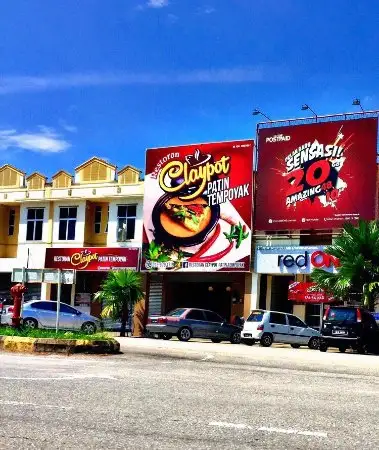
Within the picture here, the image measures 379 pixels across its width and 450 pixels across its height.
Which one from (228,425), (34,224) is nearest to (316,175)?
(34,224)

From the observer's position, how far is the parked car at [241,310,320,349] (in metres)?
29.4

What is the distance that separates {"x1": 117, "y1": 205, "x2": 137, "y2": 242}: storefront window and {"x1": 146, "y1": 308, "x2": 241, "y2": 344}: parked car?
11.7 m

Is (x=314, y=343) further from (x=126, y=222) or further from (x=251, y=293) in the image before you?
(x=126, y=222)

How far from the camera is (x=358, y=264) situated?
30.8 m

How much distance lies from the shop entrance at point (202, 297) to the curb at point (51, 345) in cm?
2605

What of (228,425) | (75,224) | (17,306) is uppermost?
(75,224)

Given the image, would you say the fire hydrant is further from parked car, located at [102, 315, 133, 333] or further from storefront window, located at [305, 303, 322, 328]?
storefront window, located at [305, 303, 322, 328]

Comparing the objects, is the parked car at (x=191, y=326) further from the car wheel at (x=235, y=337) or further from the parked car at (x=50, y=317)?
the parked car at (x=50, y=317)

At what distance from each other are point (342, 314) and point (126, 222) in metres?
19.5

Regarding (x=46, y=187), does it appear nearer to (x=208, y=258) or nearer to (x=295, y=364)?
(x=208, y=258)

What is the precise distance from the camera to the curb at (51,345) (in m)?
16.7

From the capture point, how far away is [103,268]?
42.1 metres

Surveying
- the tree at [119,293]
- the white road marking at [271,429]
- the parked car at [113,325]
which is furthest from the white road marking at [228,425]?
the parked car at [113,325]

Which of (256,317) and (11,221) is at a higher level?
(11,221)
